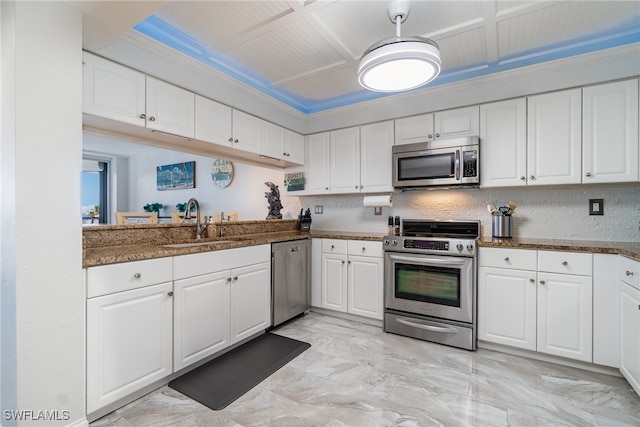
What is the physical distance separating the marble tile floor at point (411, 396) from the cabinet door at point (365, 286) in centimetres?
58

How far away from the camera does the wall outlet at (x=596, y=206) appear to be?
8.22ft

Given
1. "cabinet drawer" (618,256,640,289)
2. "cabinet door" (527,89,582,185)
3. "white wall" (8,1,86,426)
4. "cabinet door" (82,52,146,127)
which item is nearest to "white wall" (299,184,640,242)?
"cabinet door" (527,89,582,185)

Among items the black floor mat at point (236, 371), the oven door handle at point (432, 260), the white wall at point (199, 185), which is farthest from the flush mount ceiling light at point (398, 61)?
the white wall at point (199, 185)

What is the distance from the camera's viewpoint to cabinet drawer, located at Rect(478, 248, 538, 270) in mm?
2283

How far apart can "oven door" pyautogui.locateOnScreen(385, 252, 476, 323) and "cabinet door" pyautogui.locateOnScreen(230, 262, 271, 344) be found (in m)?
1.19

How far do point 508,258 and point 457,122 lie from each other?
1.37m

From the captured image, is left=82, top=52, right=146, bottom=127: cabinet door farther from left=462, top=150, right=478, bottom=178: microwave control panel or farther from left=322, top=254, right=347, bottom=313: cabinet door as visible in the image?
left=462, top=150, right=478, bottom=178: microwave control panel

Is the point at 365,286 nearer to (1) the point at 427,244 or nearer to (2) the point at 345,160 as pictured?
(1) the point at 427,244

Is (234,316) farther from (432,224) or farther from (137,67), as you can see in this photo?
(432,224)

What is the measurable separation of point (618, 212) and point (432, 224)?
1.50 metres

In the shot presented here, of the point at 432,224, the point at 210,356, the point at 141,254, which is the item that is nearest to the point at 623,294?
the point at 432,224

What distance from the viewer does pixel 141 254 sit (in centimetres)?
174

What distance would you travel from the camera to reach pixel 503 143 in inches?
104

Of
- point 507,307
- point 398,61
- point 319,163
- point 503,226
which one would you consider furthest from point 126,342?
point 503,226
